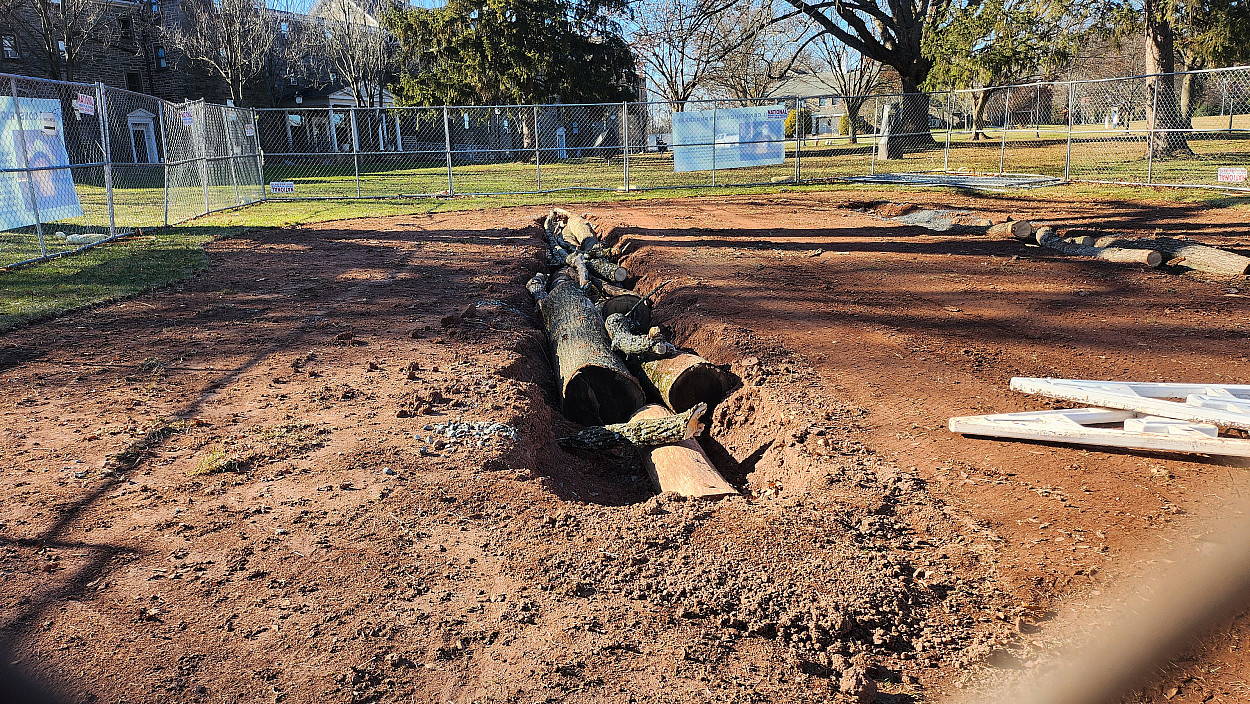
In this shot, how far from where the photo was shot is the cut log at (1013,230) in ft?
37.3

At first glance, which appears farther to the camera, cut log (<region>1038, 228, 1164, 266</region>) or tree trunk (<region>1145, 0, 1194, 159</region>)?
tree trunk (<region>1145, 0, 1194, 159</region>)

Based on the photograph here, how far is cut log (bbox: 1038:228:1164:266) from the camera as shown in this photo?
30.7 feet

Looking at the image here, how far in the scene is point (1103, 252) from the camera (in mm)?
9969

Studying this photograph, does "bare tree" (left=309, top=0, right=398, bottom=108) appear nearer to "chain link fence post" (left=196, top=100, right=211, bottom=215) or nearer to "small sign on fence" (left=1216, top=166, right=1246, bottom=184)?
"chain link fence post" (left=196, top=100, right=211, bottom=215)

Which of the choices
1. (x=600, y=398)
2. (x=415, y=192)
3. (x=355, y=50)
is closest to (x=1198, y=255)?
(x=600, y=398)

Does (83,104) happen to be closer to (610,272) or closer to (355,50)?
(610,272)

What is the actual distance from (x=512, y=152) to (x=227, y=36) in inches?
749

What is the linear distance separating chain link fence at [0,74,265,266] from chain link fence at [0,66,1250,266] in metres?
0.03

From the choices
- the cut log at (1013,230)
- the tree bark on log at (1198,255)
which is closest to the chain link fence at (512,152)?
the cut log at (1013,230)

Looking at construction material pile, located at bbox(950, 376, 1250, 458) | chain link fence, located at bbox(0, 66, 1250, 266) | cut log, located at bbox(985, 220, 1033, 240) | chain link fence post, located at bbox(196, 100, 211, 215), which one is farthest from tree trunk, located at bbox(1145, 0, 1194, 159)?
chain link fence post, located at bbox(196, 100, 211, 215)

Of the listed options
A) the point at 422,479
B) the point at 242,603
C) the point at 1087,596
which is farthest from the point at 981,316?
the point at 242,603

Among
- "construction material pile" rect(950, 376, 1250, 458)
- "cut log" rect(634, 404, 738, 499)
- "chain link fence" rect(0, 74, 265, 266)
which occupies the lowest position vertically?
"cut log" rect(634, 404, 738, 499)

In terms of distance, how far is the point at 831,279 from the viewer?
9.03 meters

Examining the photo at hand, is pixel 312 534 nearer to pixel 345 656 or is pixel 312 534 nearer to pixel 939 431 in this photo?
pixel 345 656
